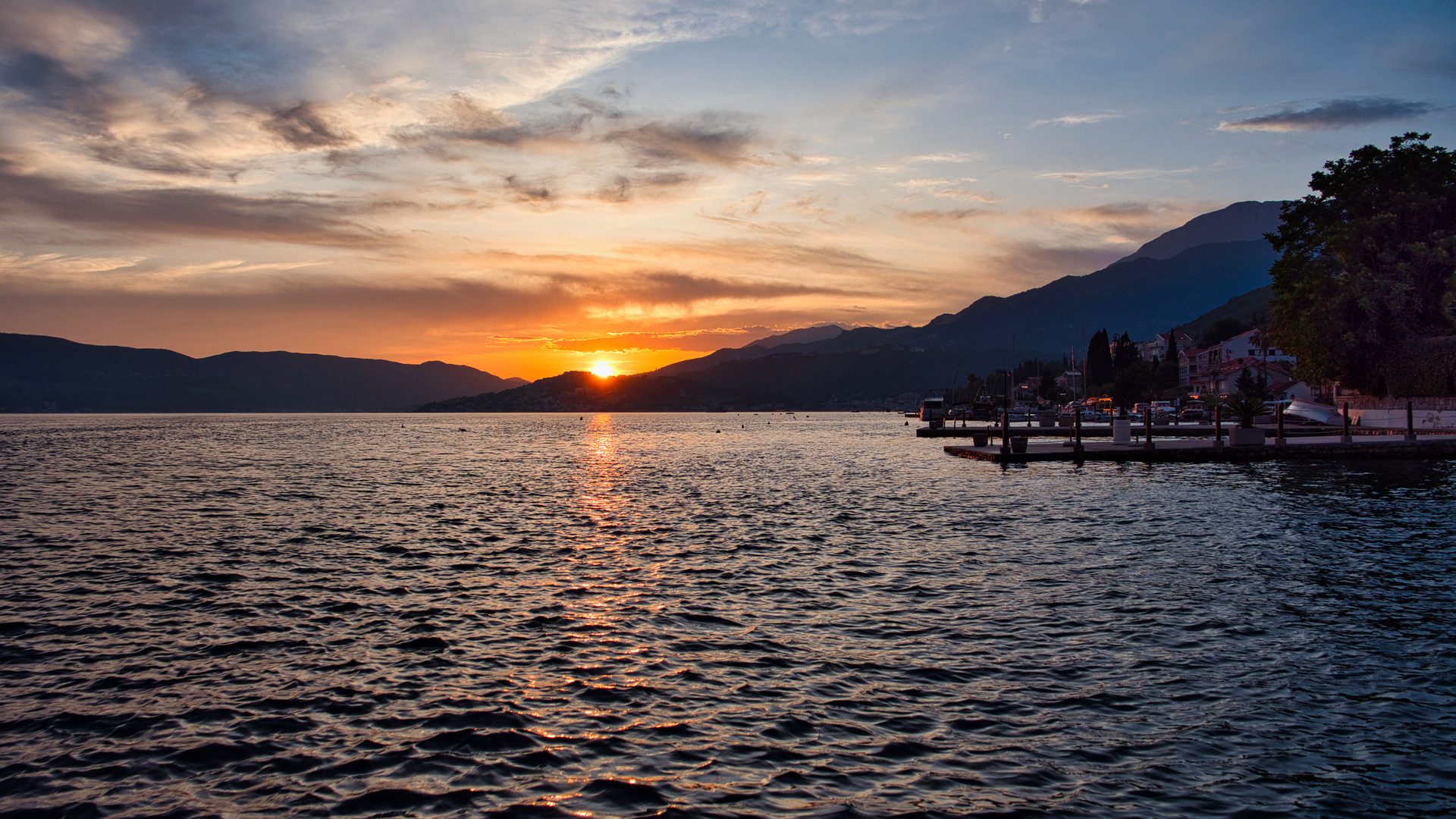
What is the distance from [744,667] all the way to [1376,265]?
67758mm

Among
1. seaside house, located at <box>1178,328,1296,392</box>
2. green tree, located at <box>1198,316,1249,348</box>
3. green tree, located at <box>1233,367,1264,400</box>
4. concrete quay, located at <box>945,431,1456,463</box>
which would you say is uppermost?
green tree, located at <box>1198,316,1249,348</box>

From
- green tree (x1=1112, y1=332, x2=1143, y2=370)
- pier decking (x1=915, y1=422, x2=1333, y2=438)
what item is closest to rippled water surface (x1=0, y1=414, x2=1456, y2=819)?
pier decking (x1=915, y1=422, x2=1333, y2=438)

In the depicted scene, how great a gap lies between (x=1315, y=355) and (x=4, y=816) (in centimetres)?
7402

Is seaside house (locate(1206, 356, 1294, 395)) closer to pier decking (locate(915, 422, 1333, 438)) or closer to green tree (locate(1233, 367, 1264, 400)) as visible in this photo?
green tree (locate(1233, 367, 1264, 400))

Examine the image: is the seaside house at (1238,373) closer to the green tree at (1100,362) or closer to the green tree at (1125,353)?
the green tree at (1125,353)

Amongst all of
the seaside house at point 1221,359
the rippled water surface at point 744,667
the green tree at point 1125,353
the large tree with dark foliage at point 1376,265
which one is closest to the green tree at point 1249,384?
the seaside house at point 1221,359

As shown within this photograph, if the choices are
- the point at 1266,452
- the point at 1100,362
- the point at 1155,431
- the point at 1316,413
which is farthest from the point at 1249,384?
the point at 1266,452

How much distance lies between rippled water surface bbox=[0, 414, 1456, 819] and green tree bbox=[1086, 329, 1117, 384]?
430 feet

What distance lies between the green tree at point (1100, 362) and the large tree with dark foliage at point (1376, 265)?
281 ft

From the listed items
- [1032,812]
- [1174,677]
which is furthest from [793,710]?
[1174,677]

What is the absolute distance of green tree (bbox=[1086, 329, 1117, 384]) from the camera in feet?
500

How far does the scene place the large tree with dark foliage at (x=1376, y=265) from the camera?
188ft

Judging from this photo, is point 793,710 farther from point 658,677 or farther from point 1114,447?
point 1114,447

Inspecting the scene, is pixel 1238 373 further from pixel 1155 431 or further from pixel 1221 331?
pixel 1155 431
